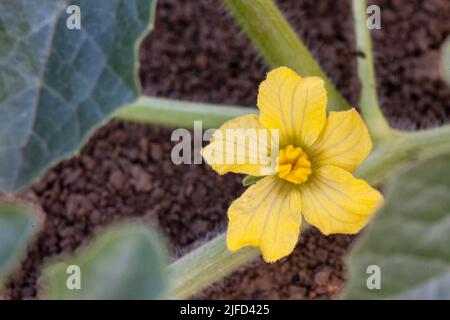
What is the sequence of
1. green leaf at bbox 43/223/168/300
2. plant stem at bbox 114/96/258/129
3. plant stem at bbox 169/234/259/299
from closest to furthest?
green leaf at bbox 43/223/168/300
plant stem at bbox 169/234/259/299
plant stem at bbox 114/96/258/129

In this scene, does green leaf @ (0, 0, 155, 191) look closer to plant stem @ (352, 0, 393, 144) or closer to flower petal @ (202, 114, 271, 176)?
flower petal @ (202, 114, 271, 176)

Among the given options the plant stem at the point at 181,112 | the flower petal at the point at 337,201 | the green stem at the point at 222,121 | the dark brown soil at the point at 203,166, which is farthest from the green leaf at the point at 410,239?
the dark brown soil at the point at 203,166

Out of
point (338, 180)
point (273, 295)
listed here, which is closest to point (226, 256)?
point (338, 180)

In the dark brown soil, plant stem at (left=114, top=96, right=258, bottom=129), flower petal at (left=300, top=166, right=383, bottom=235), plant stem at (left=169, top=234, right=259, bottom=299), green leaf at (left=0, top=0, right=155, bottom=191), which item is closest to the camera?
green leaf at (left=0, top=0, right=155, bottom=191)

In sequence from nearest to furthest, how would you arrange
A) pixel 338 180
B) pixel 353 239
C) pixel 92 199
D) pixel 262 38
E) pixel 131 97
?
pixel 131 97, pixel 338 180, pixel 262 38, pixel 353 239, pixel 92 199

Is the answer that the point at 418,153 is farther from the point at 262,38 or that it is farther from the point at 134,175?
the point at 134,175

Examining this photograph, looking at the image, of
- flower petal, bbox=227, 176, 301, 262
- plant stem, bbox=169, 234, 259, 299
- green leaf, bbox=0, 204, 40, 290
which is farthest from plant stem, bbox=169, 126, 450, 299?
Result: green leaf, bbox=0, 204, 40, 290

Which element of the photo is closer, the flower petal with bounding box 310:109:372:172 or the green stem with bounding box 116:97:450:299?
the flower petal with bounding box 310:109:372:172
